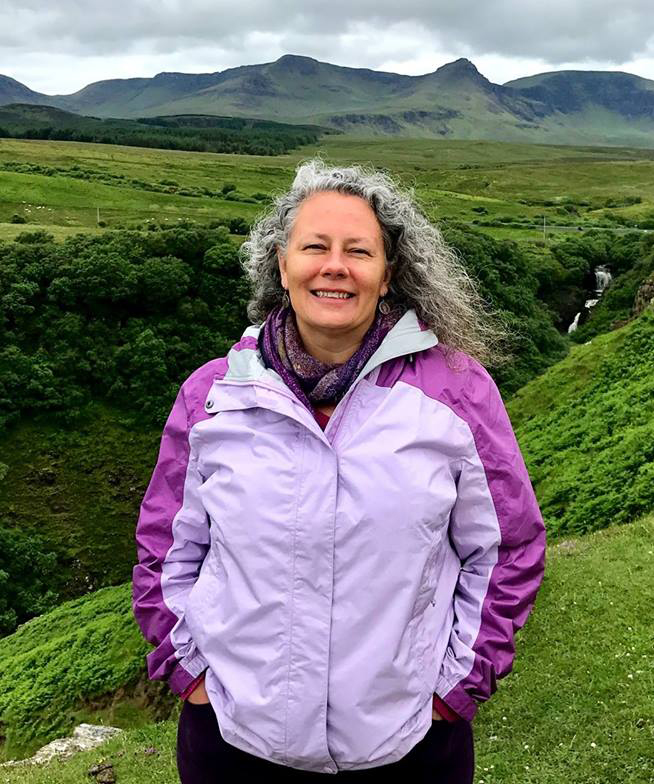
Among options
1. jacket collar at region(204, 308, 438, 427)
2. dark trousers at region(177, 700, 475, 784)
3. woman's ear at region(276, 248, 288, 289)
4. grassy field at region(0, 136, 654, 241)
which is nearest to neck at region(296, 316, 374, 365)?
jacket collar at region(204, 308, 438, 427)

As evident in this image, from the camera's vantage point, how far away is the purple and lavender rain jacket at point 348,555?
2.83 meters

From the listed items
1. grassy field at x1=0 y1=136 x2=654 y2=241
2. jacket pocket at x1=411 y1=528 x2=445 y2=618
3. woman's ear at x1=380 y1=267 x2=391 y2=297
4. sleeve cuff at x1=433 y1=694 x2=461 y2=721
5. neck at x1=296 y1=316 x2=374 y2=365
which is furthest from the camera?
grassy field at x1=0 y1=136 x2=654 y2=241

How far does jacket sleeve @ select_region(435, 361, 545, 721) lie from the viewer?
3.03 m

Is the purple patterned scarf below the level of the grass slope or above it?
above

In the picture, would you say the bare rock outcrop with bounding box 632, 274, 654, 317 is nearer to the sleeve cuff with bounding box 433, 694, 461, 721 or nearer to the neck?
the neck

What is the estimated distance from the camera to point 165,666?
3205 mm

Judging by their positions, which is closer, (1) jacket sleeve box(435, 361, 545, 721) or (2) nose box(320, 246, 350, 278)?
(1) jacket sleeve box(435, 361, 545, 721)

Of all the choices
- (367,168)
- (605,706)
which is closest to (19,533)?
(605,706)

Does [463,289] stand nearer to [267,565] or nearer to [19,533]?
[267,565]

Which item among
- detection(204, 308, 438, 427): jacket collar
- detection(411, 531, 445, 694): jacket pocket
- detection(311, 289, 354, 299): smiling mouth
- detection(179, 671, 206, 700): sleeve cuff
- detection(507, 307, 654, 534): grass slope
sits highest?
detection(311, 289, 354, 299): smiling mouth

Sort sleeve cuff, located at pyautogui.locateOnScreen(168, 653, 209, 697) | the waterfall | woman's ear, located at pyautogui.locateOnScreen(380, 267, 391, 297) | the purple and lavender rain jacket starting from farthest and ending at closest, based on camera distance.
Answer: the waterfall, woman's ear, located at pyautogui.locateOnScreen(380, 267, 391, 297), sleeve cuff, located at pyautogui.locateOnScreen(168, 653, 209, 697), the purple and lavender rain jacket

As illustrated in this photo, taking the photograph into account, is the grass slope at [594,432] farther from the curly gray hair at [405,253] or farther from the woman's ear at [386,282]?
the woman's ear at [386,282]

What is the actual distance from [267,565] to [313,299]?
119 centimetres

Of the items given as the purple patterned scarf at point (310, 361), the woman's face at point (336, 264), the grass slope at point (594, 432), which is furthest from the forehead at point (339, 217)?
the grass slope at point (594, 432)
